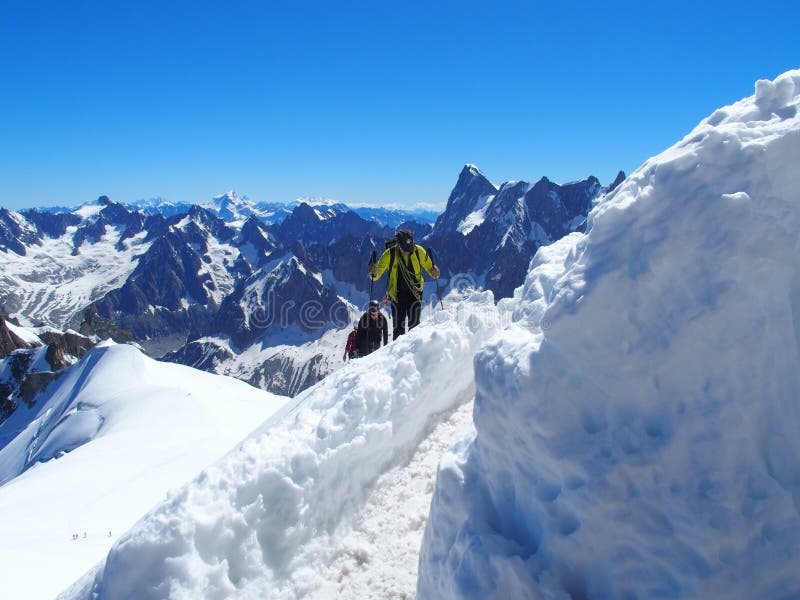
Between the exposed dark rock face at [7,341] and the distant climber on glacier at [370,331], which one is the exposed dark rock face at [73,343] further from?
the distant climber on glacier at [370,331]

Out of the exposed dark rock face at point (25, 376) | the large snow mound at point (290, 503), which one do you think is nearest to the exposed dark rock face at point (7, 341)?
the exposed dark rock face at point (25, 376)

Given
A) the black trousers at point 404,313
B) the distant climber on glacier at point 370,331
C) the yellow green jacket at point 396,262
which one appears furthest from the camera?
the distant climber on glacier at point 370,331

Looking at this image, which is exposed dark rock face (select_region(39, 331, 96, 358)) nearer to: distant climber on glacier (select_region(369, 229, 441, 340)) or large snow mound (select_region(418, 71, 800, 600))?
distant climber on glacier (select_region(369, 229, 441, 340))

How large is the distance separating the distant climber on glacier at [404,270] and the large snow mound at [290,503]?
4235 mm

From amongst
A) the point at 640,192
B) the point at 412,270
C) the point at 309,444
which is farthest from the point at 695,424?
the point at 412,270

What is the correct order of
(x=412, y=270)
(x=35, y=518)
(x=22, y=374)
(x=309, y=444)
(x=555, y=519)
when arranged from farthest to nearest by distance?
(x=22, y=374) < (x=35, y=518) < (x=412, y=270) < (x=309, y=444) < (x=555, y=519)

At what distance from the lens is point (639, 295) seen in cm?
458

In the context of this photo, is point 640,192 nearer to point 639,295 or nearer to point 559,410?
point 639,295

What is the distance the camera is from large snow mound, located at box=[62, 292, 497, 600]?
6.31m

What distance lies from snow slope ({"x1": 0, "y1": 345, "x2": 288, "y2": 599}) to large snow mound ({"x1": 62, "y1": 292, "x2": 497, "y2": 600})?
726 centimetres

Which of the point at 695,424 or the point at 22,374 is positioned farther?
the point at 22,374

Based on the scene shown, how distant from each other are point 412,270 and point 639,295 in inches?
395

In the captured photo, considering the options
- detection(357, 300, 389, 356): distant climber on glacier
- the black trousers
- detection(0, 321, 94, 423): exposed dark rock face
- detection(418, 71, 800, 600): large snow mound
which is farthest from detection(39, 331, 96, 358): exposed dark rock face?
detection(418, 71, 800, 600): large snow mound

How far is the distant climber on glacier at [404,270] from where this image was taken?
14070 millimetres
